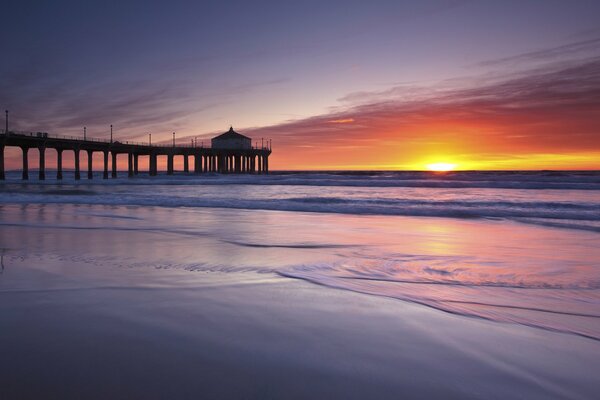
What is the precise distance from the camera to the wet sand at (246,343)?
2424 mm

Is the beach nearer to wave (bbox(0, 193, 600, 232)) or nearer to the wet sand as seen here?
the wet sand

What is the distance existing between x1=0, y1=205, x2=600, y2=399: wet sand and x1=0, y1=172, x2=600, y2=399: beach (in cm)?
1

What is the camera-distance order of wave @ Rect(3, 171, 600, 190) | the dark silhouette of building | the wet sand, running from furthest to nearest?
the dark silhouette of building < wave @ Rect(3, 171, 600, 190) < the wet sand

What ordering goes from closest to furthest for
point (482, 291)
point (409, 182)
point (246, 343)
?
point (246, 343)
point (482, 291)
point (409, 182)

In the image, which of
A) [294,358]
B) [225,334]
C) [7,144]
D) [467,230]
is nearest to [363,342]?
[294,358]

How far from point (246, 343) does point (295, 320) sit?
648 millimetres

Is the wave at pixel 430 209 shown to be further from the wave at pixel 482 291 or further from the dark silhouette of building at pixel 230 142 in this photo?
the dark silhouette of building at pixel 230 142

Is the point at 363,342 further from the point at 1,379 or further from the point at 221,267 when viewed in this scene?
the point at 221,267

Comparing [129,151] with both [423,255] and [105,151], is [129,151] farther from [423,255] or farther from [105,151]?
[423,255]

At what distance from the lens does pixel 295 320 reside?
3.61m

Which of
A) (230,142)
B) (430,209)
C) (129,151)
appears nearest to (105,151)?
(129,151)

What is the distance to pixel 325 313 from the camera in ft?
12.5

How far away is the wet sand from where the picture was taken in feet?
7.95

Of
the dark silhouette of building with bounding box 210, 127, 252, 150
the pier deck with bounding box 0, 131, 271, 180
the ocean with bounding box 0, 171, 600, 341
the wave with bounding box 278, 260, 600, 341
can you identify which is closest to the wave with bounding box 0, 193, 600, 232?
the ocean with bounding box 0, 171, 600, 341
